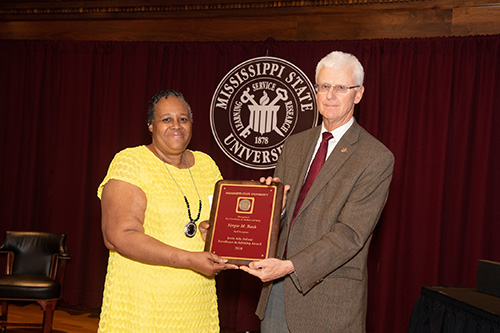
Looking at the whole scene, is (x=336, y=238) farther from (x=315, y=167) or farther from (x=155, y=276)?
(x=155, y=276)

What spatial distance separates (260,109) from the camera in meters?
5.27

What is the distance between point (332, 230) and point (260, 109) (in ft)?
10.3

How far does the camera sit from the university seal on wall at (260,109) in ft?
16.9

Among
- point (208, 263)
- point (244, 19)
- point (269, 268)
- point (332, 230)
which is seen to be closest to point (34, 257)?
point (244, 19)

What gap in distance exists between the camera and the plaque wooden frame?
7.31 ft

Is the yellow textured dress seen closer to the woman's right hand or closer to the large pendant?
the large pendant

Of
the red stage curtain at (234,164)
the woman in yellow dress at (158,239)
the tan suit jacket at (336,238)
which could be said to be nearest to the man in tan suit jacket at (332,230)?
the tan suit jacket at (336,238)

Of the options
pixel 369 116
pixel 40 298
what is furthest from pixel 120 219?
pixel 369 116

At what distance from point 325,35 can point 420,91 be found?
3.37 feet

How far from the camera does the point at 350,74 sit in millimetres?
2365

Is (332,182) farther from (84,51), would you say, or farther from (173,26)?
(84,51)

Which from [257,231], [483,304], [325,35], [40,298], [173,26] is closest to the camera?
[257,231]

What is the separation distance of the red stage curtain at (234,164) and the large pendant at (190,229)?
2.77 metres

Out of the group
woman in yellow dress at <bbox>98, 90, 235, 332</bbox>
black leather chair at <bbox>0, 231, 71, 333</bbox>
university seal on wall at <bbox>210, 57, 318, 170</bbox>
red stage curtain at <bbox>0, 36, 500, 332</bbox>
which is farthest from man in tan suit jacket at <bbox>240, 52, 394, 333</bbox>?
black leather chair at <bbox>0, 231, 71, 333</bbox>
